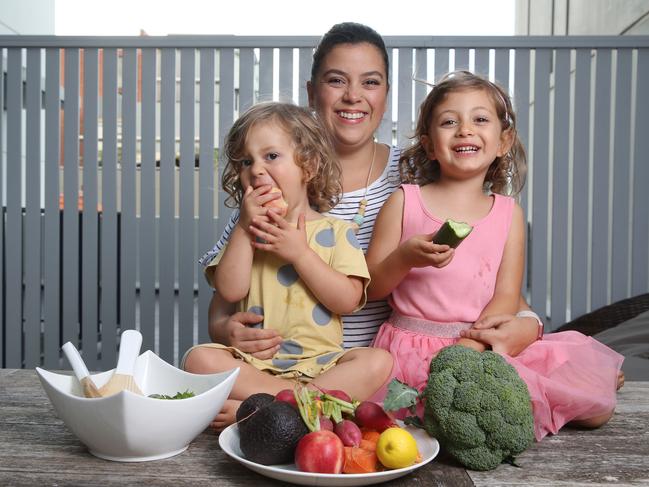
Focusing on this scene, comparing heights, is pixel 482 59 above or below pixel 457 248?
above

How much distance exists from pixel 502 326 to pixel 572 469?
1.63ft

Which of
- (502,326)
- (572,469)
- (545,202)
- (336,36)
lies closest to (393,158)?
(336,36)

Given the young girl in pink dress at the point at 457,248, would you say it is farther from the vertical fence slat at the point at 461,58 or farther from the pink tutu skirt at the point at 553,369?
the vertical fence slat at the point at 461,58

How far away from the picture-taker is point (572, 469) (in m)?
0.94

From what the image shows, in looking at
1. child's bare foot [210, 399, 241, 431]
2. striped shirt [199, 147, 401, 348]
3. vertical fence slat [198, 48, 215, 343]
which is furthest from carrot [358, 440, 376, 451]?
vertical fence slat [198, 48, 215, 343]

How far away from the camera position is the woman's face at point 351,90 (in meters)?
1.87

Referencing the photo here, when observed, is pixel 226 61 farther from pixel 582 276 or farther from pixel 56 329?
pixel 582 276

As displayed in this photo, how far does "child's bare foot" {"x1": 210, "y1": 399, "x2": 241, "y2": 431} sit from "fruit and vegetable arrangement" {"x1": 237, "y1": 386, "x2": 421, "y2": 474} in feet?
0.55

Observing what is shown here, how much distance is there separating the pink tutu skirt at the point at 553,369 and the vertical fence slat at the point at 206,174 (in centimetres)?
170

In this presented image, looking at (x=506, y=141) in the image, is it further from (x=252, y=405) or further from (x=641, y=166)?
(x=641, y=166)

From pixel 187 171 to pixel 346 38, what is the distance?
5.15 ft

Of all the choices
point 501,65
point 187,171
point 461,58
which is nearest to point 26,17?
point 187,171

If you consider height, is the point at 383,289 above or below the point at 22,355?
above

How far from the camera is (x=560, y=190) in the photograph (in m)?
3.22
